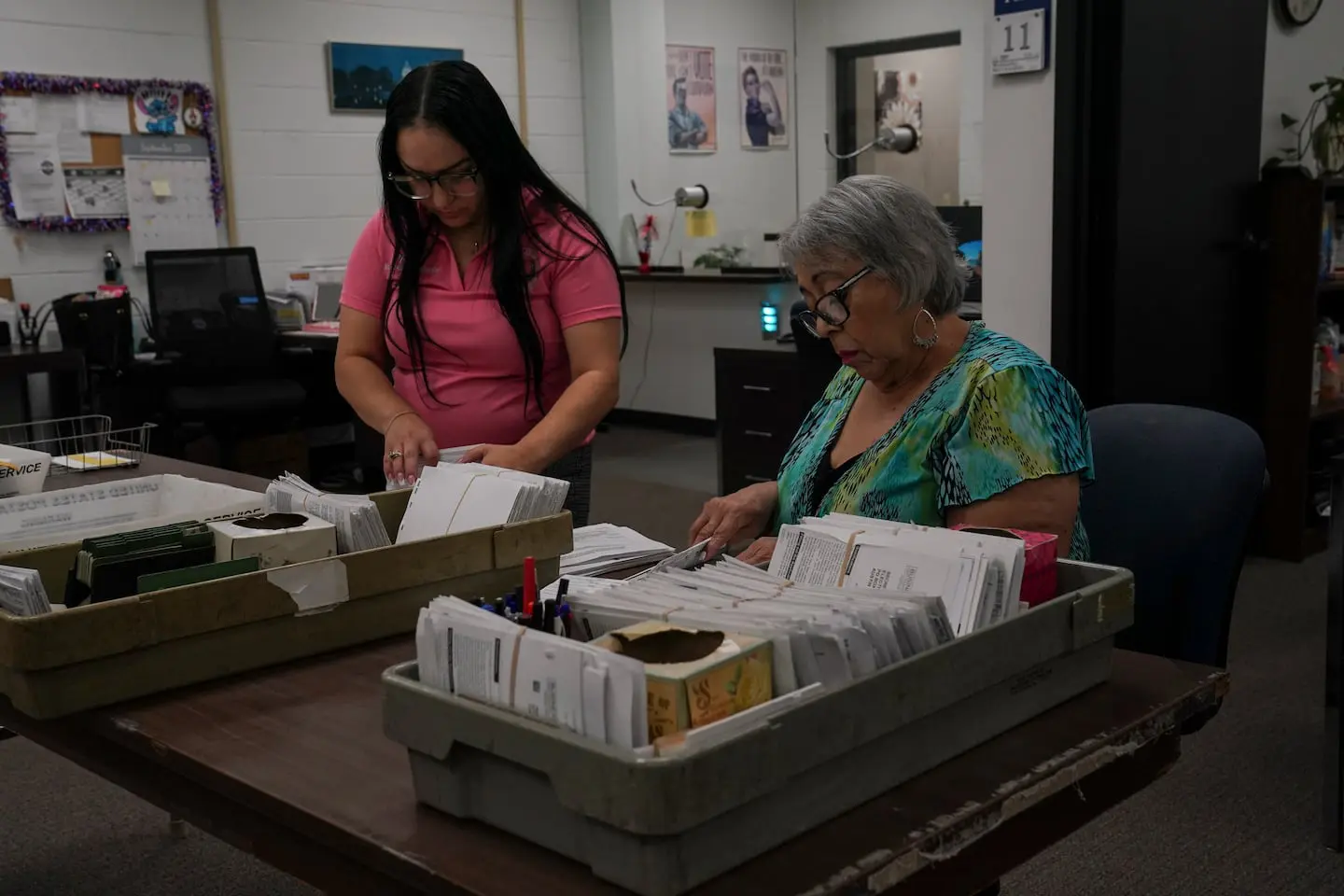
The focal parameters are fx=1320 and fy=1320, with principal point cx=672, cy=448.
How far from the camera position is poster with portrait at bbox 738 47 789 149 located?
26.4ft

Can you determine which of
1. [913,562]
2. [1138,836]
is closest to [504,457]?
[913,562]

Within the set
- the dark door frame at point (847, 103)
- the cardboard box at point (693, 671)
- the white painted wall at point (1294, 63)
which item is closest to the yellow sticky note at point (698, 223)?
the dark door frame at point (847, 103)

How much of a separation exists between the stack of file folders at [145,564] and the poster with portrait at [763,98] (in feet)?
23.0

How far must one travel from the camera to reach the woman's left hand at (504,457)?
73.1 inches

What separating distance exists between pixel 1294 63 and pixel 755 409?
7.66ft

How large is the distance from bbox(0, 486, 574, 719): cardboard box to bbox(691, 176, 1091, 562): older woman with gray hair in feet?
1.11

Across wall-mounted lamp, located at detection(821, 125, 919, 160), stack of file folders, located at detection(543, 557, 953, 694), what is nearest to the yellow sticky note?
wall-mounted lamp, located at detection(821, 125, 919, 160)

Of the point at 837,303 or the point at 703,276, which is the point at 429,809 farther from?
the point at 703,276

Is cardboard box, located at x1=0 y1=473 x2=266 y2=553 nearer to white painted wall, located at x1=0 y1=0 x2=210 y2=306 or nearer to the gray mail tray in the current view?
the gray mail tray

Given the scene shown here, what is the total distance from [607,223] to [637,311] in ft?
2.04

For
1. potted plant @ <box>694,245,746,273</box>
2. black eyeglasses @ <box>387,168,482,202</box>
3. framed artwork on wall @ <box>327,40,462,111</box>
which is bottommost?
potted plant @ <box>694,245,746,273</box>

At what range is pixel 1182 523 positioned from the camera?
183 cm

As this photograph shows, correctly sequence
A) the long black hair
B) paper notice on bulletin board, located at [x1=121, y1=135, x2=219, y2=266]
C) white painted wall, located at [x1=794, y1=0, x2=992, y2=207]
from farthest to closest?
white painted wall, located at [x1=794, y1=0, x2=992, y2=207], paper notice on bulletin board, located at [x1=121, y1=135, x2=219, y2=266], the long black hair

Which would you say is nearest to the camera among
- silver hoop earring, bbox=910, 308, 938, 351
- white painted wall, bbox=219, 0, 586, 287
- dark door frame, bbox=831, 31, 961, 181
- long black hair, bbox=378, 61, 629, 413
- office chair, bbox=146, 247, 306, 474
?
silver hoop earring, bbox=910, 308, 938, 351
